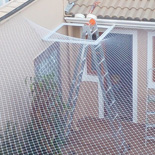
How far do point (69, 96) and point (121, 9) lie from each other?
69.9 inches

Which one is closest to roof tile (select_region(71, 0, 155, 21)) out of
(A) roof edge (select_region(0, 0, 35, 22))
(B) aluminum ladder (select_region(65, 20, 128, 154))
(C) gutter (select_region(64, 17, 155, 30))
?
(C) gutter (select_region(64, 17, 155, 30))

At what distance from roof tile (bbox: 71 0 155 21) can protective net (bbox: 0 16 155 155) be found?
46 cm

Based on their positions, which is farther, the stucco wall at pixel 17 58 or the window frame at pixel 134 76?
the window frame at pixel 134 76

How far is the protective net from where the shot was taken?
2.36 meters

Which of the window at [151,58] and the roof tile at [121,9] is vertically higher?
the roof tile at [121,9]

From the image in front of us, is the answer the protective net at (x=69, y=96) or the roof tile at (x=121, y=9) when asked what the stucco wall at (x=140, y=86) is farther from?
the roof tile at (x=121, y=9)

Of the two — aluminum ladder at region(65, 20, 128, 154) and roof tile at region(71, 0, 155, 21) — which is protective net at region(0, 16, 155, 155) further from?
roof tile at region(71, 0, 155, 21)

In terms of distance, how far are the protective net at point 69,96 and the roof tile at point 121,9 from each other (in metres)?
0.46

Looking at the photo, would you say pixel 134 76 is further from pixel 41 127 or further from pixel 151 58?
pixel 41 127

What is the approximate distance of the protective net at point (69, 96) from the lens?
2.36 metres

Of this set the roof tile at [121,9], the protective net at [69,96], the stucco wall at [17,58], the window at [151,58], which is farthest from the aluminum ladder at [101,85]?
the roof tile at [121,9]

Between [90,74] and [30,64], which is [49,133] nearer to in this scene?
[30,64]

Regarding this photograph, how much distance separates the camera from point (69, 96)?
285cm

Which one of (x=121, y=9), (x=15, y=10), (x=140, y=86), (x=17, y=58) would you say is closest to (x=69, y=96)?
(x=17, y=58)
